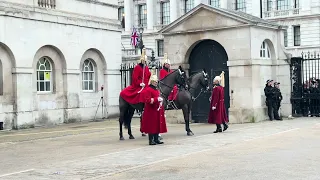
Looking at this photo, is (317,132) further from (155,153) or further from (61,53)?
(61,53)

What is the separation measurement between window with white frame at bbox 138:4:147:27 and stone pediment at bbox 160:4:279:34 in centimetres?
5362

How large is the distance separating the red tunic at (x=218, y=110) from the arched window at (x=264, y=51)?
478cm

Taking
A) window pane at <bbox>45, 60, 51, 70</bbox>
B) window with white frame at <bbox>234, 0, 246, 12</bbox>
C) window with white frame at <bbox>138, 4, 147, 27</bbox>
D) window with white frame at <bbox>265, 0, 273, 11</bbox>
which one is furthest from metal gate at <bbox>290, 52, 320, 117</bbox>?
window with white frame at <bbox>138, 4, 147, 27</bbox>

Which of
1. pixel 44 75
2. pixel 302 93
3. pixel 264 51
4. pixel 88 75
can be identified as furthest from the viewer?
pixel 88 75

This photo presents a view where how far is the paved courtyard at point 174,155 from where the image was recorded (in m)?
9.47

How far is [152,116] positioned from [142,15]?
62663 mm

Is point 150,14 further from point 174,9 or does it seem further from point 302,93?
point 302,93

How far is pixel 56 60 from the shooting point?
23.5 m

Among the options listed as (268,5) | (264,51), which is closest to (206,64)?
(264,51)

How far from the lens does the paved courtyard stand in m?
9.47

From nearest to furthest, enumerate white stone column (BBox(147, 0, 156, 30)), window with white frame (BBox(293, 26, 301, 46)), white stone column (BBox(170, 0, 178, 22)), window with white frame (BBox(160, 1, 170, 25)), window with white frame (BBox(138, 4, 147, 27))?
window with white frame (BBox(293, 26, 301, 46)) → white stone column (BBox(170, 0, 178, 22)) → white stone column (BBox(147, 0, 156, 30)) → window with white frame (BBox(160, 1, 170, 25)) → window with white frame (BBox(138, 4, 147, 27))

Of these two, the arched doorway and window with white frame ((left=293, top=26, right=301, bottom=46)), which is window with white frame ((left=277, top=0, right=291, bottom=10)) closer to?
window with white frame ((left=293, top=26, right=301, bottom=46))

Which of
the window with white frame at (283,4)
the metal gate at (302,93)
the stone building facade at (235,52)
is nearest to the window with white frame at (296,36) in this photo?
the window with white frame at (283,4)

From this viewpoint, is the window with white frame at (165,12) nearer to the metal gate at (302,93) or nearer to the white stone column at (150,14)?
the white stone column at (150,14)
